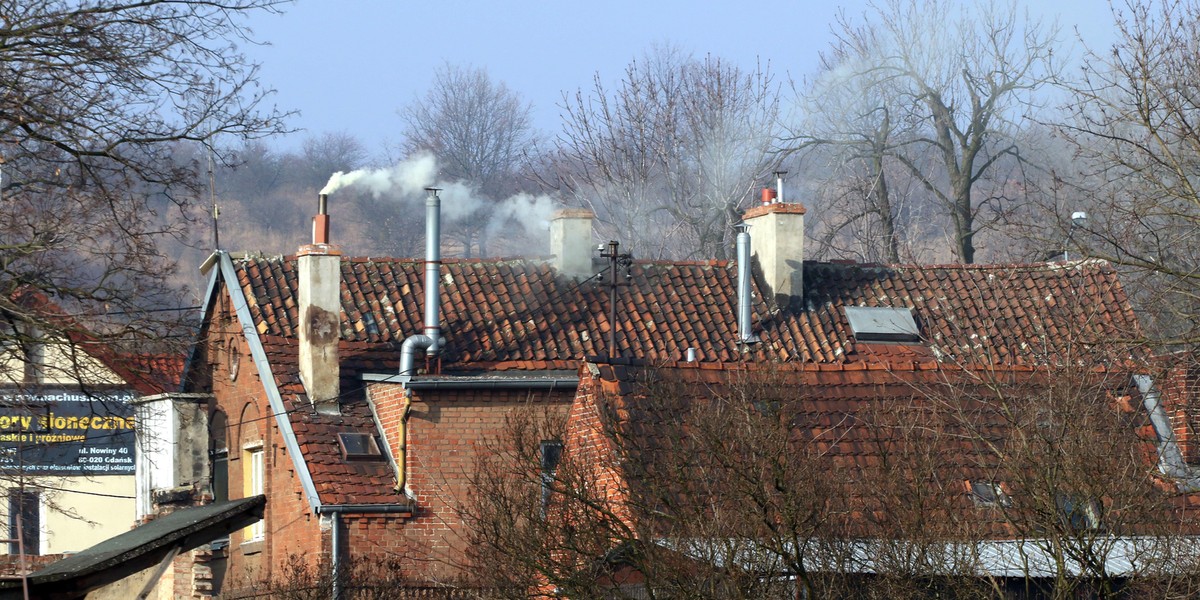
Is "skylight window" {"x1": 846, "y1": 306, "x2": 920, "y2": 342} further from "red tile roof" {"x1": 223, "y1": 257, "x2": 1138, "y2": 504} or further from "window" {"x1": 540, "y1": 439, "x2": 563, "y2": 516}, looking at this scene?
"window" {"x1": 540, "y1": 439, "x2": 563, "y2": 516}

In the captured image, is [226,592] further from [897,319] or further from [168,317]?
[897,319]

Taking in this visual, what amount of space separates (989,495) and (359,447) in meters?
13.3

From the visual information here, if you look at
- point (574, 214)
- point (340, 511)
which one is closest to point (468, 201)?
point (574, 214)

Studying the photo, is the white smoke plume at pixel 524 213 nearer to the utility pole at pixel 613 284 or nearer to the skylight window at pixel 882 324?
the utility pole at pixel 613 284

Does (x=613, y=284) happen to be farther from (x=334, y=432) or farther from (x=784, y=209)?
(x=334, y=432)

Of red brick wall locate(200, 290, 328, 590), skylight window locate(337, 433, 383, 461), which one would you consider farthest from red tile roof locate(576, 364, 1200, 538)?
red brick wall locate(200, 290, 328, 590)

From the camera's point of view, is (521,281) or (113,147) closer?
(113,147)

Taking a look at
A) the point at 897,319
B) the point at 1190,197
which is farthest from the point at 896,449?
the point at 897,319

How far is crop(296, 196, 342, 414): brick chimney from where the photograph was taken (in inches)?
953

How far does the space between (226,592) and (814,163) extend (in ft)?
91.4

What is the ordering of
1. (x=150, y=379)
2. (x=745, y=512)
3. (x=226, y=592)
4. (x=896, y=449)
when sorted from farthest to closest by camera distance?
1. (x=226, y=592)
2. (x=150, y=379)
3. (x=896, y=449)
4. (x=745, y=512)

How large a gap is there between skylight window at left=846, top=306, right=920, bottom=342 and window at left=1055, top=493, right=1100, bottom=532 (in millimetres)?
14722

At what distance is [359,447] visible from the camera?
23.9 m

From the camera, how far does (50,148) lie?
14867 mm
